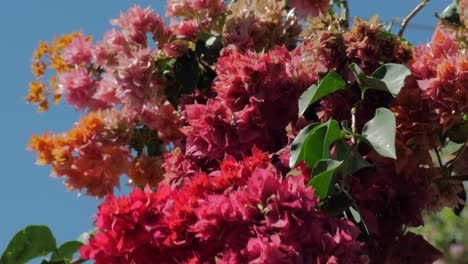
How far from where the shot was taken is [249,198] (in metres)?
1.17

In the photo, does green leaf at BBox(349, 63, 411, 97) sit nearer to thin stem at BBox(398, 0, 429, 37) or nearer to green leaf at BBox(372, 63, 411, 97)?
green leaf at BBox(372, 63, 411, 97)

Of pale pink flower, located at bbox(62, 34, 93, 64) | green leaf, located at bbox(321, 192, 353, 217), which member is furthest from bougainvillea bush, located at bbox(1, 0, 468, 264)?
pale pink flower, located at bbox(62, 34, 93, 64)

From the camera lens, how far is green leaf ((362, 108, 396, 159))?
1190mm

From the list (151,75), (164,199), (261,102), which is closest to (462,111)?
(261,102)

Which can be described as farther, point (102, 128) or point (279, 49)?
point (102, 128)

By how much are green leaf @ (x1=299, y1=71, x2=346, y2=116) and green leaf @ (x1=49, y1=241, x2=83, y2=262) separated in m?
0.54

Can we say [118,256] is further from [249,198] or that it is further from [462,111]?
[462,111]

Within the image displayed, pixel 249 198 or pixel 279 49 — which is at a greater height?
pixel 279 49

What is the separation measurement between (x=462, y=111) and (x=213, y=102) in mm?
346

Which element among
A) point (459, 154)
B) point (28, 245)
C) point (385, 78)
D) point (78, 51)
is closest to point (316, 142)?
point (385, 78)

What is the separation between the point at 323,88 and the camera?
129 centimetres

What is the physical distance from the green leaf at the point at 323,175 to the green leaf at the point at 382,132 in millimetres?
61

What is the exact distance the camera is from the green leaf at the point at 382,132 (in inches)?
46.9

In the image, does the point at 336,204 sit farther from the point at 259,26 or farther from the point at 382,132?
the point at 259,26
